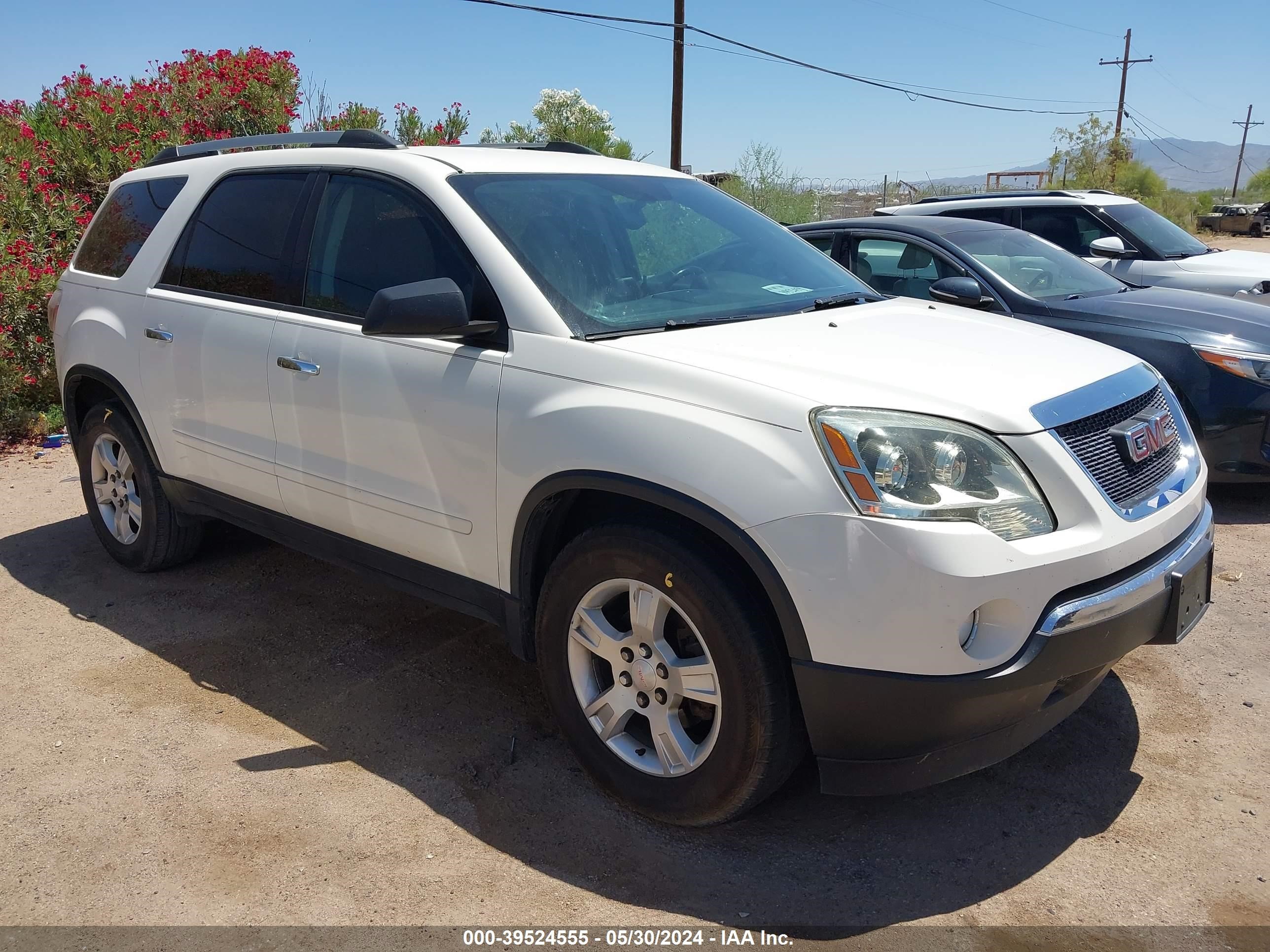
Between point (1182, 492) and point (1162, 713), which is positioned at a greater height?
point (1182, 492)

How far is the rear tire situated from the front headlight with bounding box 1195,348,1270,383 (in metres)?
5.36

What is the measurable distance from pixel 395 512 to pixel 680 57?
16984 millimetres

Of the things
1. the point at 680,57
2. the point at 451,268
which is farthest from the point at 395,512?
the point at 680,57

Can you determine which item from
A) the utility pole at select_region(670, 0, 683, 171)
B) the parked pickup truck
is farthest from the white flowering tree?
the parked pickup truck

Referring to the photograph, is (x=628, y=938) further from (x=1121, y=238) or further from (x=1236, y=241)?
(x=1236, y=241)

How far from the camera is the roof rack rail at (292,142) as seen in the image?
4055 mm

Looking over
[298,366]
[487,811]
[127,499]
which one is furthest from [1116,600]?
[127,499]

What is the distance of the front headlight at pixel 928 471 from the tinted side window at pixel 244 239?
237 centimetres

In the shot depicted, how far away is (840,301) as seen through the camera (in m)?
3.75

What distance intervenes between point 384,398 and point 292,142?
166 centimetres

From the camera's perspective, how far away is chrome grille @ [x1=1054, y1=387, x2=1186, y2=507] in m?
2.70

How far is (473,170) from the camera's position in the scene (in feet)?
11.7

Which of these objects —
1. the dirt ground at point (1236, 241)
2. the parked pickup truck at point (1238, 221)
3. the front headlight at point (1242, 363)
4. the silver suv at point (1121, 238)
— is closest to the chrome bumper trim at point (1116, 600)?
the front headlight at point (1242, 363)

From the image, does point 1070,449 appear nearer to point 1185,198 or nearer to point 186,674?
point 186,674
